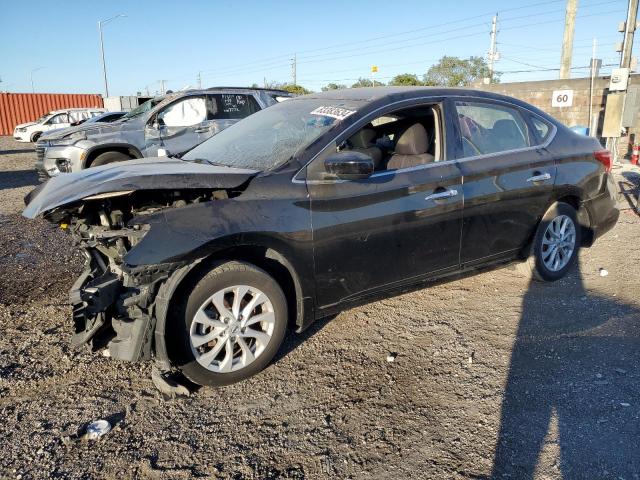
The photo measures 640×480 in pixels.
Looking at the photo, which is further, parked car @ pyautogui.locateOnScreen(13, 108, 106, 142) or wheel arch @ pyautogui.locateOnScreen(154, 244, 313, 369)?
parked car @ pyautogui.locateOnScreen(13, 108, 106, 142)

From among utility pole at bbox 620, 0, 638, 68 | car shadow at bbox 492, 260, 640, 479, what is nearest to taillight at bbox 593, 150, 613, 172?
car shadow at bbox 492, 260, 640, 479

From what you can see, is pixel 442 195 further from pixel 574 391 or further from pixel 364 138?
pixel 574 391

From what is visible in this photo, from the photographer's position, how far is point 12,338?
3.71 meters

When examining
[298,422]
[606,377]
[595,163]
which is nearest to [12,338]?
[298,422]

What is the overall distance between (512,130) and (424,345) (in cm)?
212

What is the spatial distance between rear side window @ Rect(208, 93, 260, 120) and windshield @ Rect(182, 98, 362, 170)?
4.96 meters

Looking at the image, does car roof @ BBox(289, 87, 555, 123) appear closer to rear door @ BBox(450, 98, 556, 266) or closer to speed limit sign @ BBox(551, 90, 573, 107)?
rear door @ BBox(450, 98, 556, 266)

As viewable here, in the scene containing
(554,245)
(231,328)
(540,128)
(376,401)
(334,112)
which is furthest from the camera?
(554,245)

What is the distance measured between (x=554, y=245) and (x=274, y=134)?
2810mm

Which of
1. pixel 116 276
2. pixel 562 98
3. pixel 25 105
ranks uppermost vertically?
pixel 25 105

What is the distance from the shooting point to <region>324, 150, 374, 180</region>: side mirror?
3.16m

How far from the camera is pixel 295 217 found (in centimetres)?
315

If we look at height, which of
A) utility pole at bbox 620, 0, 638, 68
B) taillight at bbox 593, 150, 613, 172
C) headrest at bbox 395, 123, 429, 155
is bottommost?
taillight at bbox 593, 150, 613, 172

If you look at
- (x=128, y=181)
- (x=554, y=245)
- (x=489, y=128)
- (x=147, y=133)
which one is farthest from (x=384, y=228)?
(x=147, y=133)
